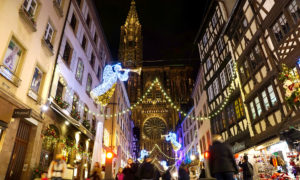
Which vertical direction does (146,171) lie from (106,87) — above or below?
below

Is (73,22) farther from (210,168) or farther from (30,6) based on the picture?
(210,168)

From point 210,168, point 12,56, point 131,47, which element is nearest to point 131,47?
point 131,47

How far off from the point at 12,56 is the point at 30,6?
113 inches

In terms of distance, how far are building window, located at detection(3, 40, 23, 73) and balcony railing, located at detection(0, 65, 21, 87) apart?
174mm

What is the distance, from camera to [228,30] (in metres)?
16.5

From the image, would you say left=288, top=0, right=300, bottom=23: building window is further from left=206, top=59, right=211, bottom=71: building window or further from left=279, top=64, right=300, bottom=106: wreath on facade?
left=206, top=59, right=211, bottom=71: building window

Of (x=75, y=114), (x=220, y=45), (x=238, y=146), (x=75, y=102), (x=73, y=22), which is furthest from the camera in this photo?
(x=220, y=45)

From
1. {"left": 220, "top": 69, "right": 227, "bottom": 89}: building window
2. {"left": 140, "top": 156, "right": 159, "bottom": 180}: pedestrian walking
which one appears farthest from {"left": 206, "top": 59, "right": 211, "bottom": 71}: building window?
{"left": 140, "top": 156, "right": 159, "bottom": 180}: pedestrian walking

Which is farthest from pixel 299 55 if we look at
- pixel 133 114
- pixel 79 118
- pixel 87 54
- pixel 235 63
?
pixel 133 114

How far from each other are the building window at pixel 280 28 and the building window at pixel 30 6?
39.5ft

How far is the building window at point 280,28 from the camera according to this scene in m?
10.0

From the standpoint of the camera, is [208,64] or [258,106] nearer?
[258,106]

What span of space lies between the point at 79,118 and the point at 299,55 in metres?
13.3

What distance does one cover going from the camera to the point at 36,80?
10453mm
